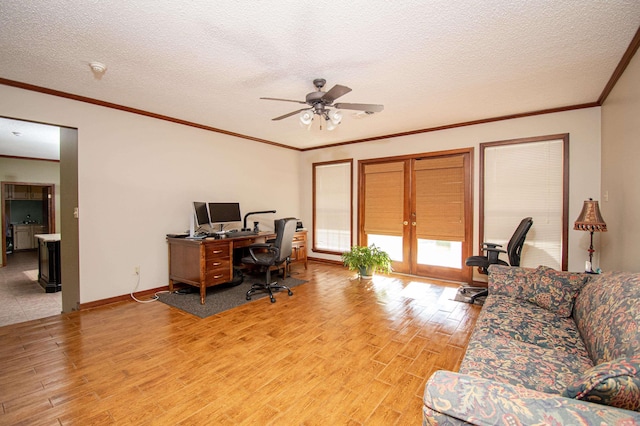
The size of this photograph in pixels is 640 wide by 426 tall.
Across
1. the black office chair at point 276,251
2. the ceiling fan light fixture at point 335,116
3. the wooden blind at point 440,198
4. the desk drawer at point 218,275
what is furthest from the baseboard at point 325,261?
the ceiling fan light fixture at point 335,116

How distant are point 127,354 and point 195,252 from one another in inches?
56.9

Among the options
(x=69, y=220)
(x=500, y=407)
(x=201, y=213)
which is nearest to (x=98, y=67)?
(x=69, y=220)

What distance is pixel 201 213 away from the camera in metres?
4.11

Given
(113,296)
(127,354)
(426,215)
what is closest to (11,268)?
(113,296)

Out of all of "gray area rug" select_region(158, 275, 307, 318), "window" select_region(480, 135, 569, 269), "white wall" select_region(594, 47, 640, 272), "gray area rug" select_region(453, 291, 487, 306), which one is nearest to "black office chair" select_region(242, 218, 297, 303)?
"gray area rug" select_region(158, 275, 307, 318)

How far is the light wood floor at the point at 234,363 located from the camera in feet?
5.73

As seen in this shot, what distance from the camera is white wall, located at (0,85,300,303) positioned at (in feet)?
11.0

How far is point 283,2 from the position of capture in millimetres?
1809

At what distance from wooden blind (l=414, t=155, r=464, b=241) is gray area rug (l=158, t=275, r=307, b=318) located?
92.3 inches

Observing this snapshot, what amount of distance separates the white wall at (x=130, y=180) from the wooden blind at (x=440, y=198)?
3206mm

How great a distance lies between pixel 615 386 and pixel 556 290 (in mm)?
1640

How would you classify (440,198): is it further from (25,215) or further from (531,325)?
(25,215)

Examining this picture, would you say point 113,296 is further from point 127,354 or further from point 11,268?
point 11,268

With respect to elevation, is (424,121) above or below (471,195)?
above
